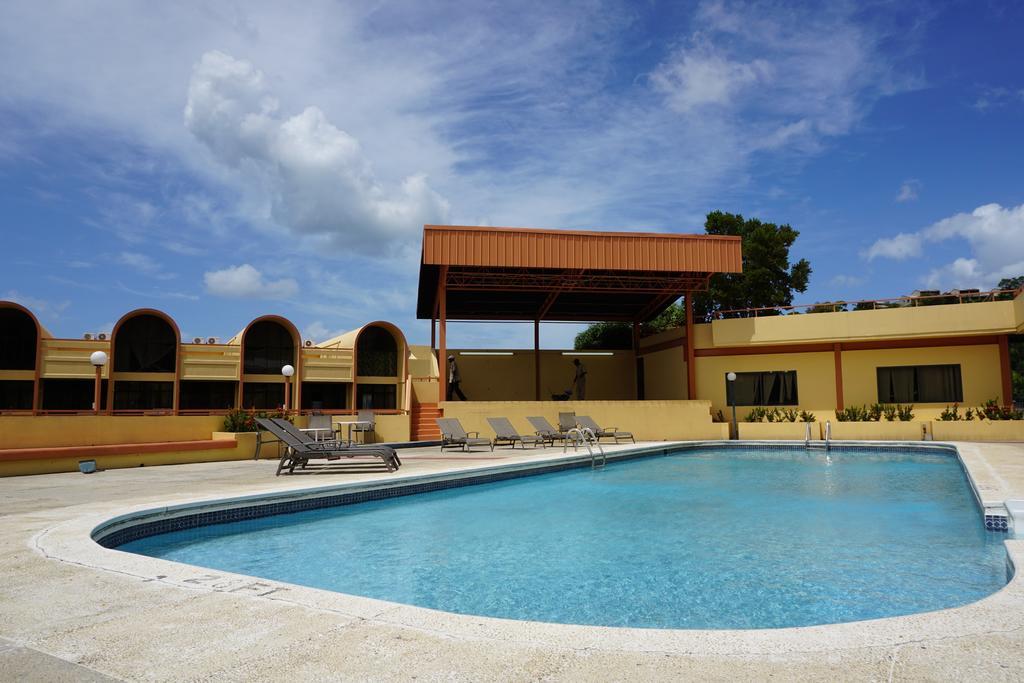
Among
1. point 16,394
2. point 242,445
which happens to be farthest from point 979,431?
point 16,394

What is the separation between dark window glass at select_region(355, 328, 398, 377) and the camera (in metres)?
24.4

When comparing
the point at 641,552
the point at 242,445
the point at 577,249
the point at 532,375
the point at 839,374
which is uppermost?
the point at 577,249

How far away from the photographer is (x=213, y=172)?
16203 mm

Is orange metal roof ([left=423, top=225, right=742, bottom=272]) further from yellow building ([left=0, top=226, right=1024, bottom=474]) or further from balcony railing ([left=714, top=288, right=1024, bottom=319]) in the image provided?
balcony railing ([left=714, top=288, right=1024, bottom=319])

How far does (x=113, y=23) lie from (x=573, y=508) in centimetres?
1157

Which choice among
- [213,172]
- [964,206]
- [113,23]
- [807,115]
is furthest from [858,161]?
[113,23]

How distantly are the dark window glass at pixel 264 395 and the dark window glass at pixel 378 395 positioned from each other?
2.77 metres

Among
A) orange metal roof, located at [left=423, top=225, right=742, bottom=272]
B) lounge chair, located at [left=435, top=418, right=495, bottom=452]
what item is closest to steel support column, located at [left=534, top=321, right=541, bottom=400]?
orange metal roof, located at [left=423, top=225, right=742, bottom=272]

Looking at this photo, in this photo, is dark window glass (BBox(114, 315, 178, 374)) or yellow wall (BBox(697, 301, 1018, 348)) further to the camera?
dark window glass (BBox(114, 315, 178, 374))

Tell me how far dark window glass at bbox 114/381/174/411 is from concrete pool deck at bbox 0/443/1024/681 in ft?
65.7

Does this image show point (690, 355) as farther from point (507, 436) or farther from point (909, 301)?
point (507, 436)

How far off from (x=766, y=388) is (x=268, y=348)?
16832mm

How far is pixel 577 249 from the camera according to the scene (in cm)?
2012

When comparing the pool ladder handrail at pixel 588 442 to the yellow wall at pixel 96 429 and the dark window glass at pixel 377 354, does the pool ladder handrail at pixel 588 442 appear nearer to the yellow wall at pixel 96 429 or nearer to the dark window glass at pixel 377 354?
the yellow wall at pixel 96 429
